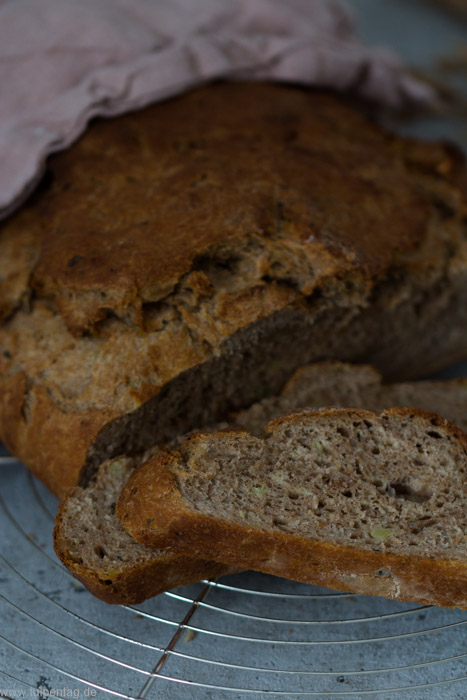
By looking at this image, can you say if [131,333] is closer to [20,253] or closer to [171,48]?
[20,253]

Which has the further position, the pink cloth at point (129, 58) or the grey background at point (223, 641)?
the pink cloth at point (129, 58)

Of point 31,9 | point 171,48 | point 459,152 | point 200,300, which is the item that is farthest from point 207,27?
point 200,300

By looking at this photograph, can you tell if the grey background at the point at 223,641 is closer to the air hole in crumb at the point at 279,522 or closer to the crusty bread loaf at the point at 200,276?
the air hole in crumb at the point at 279,522

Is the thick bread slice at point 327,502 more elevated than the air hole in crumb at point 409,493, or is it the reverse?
the thick bread slice at point 327,502

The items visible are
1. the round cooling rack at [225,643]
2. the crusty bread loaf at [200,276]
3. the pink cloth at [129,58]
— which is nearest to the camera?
the round cooling rack at [225,643]

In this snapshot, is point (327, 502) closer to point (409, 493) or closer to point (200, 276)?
point (409, 493)

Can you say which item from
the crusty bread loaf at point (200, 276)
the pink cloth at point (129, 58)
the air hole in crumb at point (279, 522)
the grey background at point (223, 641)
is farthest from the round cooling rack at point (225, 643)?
the pink cloth at point (129, 58)
